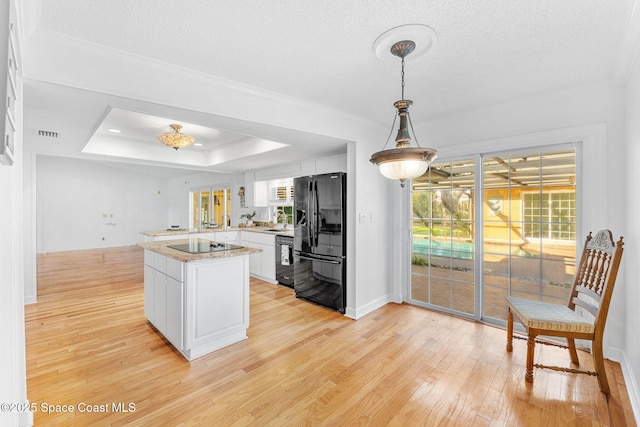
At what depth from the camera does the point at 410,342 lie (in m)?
2.71

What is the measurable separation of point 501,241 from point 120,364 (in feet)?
12.5

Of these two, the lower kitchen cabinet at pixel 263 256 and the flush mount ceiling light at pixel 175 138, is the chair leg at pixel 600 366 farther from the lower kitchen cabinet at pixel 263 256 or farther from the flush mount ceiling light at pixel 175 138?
the flush mount ceiling light at pixel 175 138

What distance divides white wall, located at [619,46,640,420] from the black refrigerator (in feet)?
7.83

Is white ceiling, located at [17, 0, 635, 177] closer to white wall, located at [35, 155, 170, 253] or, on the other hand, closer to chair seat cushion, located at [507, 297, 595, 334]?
chair seat cushion, located at [507, 297, 595, 334]

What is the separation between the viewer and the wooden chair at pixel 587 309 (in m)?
1.92

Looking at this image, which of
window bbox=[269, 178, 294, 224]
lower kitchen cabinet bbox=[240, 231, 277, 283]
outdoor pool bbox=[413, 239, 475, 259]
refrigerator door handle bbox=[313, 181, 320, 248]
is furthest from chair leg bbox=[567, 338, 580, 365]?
window bbox=[269, 178, 294, 224]

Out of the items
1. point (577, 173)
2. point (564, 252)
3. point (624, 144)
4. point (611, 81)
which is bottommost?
point (564, 252)

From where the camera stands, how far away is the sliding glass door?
109 inches

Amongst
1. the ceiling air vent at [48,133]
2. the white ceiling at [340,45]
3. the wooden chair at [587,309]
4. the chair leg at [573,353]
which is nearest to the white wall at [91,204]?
the ceiling air vent at [48,133]

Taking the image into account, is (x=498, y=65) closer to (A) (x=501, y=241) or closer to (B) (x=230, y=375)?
(A) (x=501, y=241)

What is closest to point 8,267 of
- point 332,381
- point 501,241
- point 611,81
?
point 332,381

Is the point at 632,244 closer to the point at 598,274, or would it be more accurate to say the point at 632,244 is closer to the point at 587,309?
the point at 598,274

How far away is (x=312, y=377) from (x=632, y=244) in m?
2.56

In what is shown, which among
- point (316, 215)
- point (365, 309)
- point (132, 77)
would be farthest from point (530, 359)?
point (132, 77)
